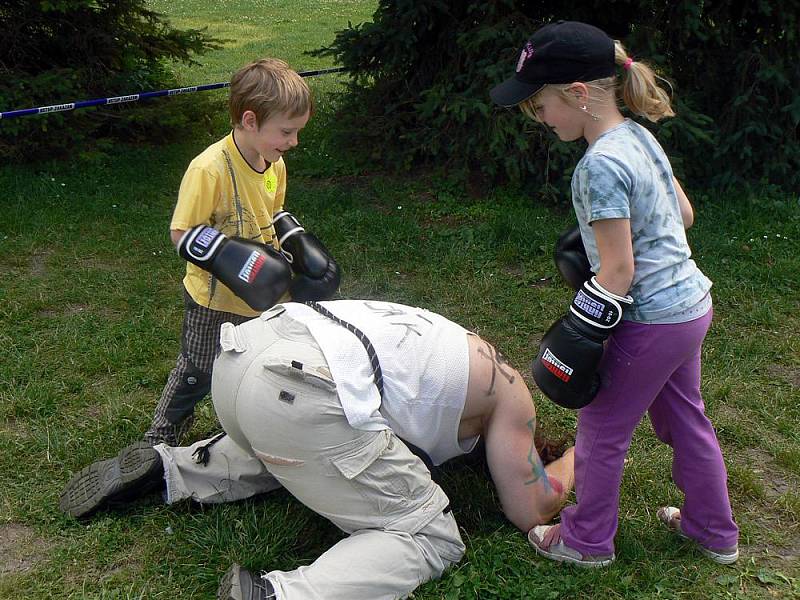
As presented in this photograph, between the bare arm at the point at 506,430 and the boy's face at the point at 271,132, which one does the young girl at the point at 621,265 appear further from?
the boy's face at the point at 271,132

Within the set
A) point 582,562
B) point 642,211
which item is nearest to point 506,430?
point 582,562

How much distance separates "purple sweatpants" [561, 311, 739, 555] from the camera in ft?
8.44

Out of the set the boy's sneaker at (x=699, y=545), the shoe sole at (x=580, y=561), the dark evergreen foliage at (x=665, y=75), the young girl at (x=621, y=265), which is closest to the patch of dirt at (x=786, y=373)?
the boy's sneaker at (x=699, y=545)

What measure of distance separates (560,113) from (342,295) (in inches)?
108

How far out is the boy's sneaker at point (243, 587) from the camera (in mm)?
2523

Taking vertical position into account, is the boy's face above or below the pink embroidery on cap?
below

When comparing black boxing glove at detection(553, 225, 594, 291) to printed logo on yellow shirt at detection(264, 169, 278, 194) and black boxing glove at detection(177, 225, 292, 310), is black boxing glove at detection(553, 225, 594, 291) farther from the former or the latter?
printed logo on yellow shirt at detection(264, 169, 278, 194)

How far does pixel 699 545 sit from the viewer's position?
2955 mm

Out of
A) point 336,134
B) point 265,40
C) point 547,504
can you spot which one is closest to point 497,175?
point 336,134

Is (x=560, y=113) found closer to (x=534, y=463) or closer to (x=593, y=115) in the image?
(x=593, y=115)

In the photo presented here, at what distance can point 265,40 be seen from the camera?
Result: 14789 millimetres

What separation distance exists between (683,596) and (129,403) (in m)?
2.50

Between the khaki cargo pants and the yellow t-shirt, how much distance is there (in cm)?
57

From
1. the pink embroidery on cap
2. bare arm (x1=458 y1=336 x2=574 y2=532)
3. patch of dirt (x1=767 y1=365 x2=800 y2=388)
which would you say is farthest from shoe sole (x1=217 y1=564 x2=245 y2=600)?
patch of dirt (x1=767 y1=365 x2=800 y2=388)
